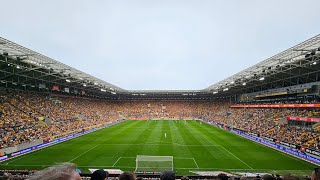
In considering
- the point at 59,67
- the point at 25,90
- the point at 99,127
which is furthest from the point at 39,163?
the point at 99,127

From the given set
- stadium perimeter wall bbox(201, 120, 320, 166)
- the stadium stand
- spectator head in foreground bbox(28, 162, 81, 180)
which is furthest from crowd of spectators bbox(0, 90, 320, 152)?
spectator head in foreground bbox(28, 162, 81, 180)

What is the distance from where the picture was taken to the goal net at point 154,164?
21978mm

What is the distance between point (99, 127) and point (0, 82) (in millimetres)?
23652

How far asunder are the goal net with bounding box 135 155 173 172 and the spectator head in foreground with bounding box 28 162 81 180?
21.1 m

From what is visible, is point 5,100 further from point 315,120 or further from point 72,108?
point 315,120

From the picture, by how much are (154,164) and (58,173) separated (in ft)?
74.6

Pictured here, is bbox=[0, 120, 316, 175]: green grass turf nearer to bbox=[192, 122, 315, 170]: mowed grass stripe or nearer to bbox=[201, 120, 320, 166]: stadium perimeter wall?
bbox=[192, 122, 315, 170]: mowed grass stripe

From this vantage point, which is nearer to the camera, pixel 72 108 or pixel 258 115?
pixel 258 115

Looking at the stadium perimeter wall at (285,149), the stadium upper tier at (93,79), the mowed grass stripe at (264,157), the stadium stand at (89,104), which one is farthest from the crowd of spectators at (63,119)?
the stadium upper tier at (93,79)

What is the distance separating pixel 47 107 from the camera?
48.1 metres

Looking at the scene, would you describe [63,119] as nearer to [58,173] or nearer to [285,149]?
[285,149]

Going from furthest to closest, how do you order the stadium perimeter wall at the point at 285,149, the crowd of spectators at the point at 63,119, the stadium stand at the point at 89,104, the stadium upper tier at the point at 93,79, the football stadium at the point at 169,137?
1. the crowd of spectators at the point at 63,119
2. the stadium stand at the point at 89,104
3. the stadium upper tier at the point at 93,79
4. the stadium perimeter wall at the point at 285,149
5. the football stadium at the point at 169,137

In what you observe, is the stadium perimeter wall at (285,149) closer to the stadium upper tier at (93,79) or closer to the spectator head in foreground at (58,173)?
the stadium upper tier at (93,79)

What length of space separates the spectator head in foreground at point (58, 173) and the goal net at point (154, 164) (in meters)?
21.1
